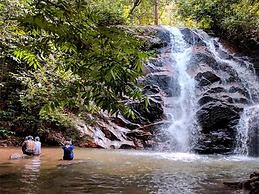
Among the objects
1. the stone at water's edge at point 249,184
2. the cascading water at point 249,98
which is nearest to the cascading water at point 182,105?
the cascading water at point 249,98

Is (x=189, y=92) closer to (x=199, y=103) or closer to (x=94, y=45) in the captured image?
→ (x=199, y=103)

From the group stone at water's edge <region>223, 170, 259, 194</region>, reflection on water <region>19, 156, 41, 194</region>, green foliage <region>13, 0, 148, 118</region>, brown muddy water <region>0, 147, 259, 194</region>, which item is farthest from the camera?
brown muddy water <region>0, 147, 259, 194</region>

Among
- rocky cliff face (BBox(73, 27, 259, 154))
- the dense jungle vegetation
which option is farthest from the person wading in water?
rocky cliff face (BBox(73, 27, 259, 154))

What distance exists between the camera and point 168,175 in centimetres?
847

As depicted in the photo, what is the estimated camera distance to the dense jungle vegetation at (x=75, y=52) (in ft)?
8.59

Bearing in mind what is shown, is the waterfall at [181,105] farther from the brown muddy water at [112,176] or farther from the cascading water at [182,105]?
the brown muddy water at [112,176]

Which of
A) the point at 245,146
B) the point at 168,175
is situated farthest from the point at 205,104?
the point at 168,175

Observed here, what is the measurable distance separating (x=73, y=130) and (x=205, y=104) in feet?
21.0

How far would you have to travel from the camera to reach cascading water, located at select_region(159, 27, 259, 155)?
15.6 metres

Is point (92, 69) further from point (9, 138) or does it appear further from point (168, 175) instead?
point (9, 138)

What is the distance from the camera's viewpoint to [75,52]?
2.89 metres

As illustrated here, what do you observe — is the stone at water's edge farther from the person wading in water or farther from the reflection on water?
the person wading in water

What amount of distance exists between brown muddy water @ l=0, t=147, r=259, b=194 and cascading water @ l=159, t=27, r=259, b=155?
4.88 m

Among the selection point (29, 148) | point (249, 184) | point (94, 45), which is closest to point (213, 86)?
point (29, 148)
